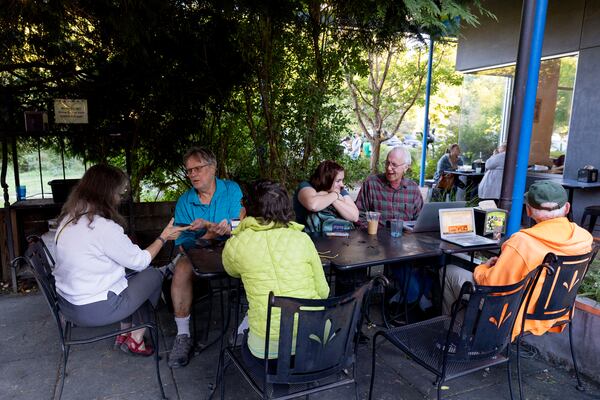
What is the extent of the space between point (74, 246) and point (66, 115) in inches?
89.1

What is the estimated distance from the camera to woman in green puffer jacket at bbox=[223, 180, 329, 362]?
179cm

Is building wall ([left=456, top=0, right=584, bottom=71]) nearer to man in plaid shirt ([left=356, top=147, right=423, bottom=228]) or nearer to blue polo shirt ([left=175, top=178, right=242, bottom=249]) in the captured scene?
man in plaid shirt ([left=356, top=147, right=423, bottom=228])

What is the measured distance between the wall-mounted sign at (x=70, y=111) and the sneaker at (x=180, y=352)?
7.90ft

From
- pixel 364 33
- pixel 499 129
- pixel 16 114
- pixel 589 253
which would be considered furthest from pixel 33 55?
pixel 499 129

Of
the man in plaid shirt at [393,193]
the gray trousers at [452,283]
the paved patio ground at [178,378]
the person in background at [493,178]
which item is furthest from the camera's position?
the person in background at [493,178]

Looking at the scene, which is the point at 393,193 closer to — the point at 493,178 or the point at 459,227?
the point at 459,227

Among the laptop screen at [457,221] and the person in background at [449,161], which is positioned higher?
the person in background at [449,161]

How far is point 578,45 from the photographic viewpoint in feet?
19.2

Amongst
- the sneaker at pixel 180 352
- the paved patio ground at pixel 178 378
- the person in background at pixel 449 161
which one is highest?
the person in background at pixel 449 161

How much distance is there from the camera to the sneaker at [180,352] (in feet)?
8.50

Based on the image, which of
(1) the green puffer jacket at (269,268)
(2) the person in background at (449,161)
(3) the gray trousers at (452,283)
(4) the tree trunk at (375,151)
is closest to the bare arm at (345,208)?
(3) the gray trousers at (452,283)

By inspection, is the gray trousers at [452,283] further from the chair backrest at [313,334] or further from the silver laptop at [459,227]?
the chair backrest at [313,334]

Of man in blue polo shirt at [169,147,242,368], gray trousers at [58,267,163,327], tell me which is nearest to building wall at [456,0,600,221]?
man in blue polo shirt at [169,147,242,368]

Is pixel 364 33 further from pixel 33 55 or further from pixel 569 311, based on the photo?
pixel 569 311
